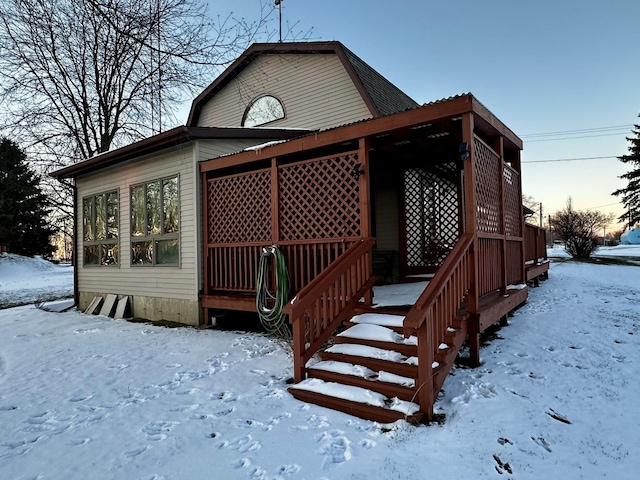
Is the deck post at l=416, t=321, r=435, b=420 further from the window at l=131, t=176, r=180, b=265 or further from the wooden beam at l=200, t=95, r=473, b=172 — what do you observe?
the window at l=131, t=176, r=180, b=265

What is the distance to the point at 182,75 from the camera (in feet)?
15.4

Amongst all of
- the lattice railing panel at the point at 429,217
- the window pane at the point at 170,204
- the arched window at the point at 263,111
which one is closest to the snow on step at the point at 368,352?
the lattice railing panel at the point at 429,217

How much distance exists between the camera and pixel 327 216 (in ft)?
16.5

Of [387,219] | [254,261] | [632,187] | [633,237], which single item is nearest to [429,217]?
[387,219]

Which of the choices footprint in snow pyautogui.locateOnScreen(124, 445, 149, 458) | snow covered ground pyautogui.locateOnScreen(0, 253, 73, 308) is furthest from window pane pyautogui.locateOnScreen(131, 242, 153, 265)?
snow covered ground pyautogui.locateOnScreen(0, 253, 73, 308)

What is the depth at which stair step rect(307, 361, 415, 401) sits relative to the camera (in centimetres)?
307

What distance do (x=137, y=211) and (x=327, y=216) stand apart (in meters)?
4.40

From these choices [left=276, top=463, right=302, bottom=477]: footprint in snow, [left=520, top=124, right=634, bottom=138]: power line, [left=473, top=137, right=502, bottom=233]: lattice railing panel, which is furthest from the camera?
[left=520, top=124, right=634, bottom=138]: power line

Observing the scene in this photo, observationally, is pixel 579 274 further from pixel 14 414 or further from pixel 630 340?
pixel 14 414

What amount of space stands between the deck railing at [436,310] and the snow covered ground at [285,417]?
35cm

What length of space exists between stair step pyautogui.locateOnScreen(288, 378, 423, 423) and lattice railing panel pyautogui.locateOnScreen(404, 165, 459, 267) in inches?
181

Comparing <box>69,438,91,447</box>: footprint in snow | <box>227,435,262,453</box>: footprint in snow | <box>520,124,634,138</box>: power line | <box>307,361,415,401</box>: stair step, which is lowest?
<box>69,438,91,447</box>: footprint in snow

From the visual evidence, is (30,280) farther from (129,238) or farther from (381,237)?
(381,237)

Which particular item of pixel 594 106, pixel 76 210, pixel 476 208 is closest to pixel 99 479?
pixel 476 208
